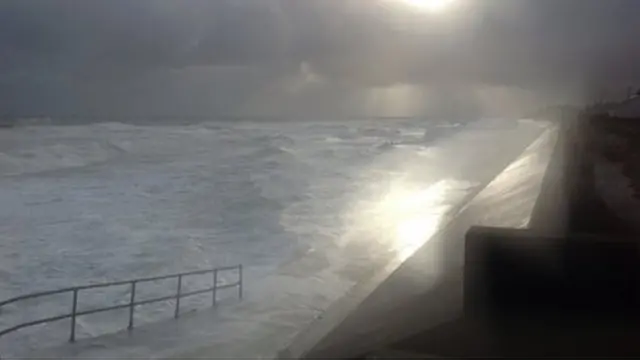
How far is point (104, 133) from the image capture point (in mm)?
98000

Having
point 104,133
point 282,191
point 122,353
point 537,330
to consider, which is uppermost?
point 104,133

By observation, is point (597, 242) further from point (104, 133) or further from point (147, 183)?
point (104, 133)

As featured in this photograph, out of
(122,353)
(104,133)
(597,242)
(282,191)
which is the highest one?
(104,133)

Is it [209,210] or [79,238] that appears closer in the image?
[79,238]

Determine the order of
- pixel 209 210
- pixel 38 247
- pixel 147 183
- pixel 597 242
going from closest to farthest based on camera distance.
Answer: pixel 597 242 → pixel 38 247 → pixel 209 210 → pixel 147 183

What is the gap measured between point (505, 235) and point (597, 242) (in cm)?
85

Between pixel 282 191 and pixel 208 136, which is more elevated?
pixel 208 136

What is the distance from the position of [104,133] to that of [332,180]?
2271 inches

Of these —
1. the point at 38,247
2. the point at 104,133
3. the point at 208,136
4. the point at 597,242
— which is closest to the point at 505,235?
the point at 597,242

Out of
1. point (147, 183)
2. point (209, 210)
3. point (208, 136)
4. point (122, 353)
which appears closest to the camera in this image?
point (122, 353)

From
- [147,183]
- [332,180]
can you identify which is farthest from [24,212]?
[332,180]

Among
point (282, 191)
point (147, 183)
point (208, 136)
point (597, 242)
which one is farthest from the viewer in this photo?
point (208, 136)

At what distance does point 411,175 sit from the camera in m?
Result: 50.0

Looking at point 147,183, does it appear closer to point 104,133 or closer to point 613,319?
point 613,319
